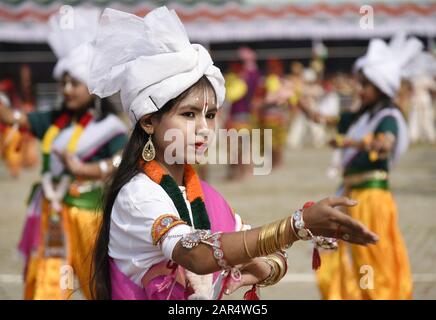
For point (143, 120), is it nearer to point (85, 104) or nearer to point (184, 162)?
point (184, 162)

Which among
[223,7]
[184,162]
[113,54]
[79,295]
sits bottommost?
[79,295]

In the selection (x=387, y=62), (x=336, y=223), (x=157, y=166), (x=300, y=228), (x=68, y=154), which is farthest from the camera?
(x=387, y=62)

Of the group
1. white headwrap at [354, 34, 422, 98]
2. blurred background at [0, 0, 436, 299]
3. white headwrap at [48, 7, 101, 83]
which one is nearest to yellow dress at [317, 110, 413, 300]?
white headwrap at [354, 34, 422, 98]

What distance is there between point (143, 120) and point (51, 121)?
2999mm

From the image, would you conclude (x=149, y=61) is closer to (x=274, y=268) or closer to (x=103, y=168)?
(x=274, y=268)

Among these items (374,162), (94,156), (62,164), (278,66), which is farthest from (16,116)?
(278,66)

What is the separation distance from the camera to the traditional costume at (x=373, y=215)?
237 inches

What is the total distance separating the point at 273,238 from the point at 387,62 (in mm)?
4155

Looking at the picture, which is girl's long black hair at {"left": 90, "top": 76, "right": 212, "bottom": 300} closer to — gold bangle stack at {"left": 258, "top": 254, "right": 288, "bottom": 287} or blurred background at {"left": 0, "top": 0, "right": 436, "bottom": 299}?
gold bangle stack at {"left": 258, "top": 254, "right": 288, "bottom": 287}

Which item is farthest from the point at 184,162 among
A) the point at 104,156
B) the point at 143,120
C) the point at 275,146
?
the point at 275,146

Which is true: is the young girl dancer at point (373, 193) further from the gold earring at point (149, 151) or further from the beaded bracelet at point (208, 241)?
the beaded bracelet at point (208, 241)

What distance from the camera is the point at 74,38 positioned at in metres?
5.91

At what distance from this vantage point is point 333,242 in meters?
2.71

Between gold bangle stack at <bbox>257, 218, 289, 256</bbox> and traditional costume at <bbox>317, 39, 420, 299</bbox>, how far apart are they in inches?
135
